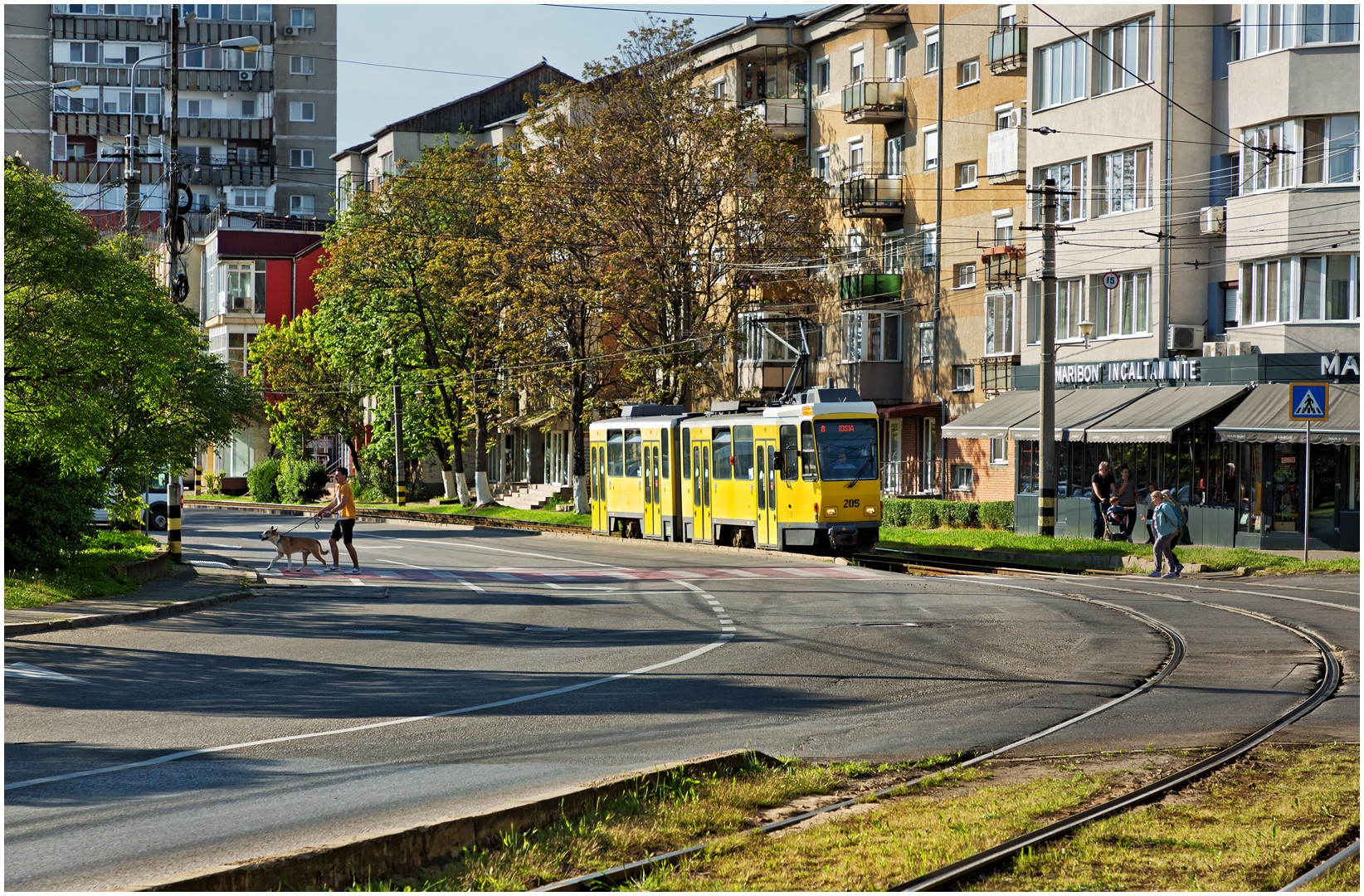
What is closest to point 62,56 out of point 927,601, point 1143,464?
point 1143,464

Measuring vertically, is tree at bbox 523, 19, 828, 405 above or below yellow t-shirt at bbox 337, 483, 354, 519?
above

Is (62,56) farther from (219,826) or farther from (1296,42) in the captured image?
(219,826)

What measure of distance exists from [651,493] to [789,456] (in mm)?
7382

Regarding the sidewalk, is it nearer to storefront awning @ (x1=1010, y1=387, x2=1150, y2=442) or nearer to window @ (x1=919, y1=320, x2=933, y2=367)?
storefront awning @ (x1=1010, y1=387, x2=1150, y2=442)

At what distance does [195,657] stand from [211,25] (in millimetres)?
99089

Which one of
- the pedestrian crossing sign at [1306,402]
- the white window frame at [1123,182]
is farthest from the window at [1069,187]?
the pedestrian crossing sign at [1306,402]

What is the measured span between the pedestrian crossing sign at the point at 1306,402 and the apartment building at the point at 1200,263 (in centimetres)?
266

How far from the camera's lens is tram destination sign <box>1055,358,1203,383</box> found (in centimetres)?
3447

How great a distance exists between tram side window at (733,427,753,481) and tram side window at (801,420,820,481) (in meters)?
1.87

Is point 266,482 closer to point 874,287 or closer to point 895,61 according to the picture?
point 874,287

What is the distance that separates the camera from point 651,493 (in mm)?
37625

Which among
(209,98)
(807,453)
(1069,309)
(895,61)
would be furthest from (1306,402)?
(209,98)

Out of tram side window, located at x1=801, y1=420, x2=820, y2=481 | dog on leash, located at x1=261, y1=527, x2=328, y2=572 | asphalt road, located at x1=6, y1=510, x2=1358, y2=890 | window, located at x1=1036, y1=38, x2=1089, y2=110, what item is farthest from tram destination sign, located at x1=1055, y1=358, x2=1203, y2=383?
dog on leash, located at x1=261, y1=527, x2=328, y2=572

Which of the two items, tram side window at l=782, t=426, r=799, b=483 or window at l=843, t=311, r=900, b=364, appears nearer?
tram side window at l=782, t=426, r=799, b=483
